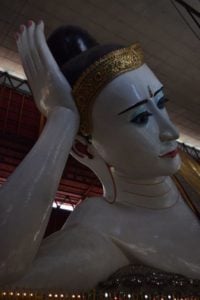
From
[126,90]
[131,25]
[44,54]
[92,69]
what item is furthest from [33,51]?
[131,25]

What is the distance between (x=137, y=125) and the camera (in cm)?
137

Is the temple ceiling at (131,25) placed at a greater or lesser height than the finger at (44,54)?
lesser

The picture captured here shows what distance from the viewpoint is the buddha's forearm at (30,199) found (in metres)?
1.02

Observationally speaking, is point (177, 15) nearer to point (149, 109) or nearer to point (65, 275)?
point (149, 109)

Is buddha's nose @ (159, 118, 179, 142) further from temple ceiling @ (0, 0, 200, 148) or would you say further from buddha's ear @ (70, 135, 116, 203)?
temple ceiling @ (0, 0, 200, 148)

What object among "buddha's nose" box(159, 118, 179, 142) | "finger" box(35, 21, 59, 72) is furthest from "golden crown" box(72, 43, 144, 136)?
"buddha's nose" box(159, 118, 179, 142)

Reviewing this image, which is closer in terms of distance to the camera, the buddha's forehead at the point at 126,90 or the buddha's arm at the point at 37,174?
the buddha's arm at the point at 37,174

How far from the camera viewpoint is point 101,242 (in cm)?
131

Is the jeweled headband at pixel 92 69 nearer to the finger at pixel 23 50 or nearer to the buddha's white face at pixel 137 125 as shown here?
the buddha's white face at pixel 137 125

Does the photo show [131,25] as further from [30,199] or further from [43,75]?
[30,199]

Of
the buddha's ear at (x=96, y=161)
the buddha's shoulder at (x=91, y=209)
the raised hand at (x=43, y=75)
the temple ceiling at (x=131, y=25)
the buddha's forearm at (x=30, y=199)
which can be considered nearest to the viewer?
the buddha's forearm at (x=30, y=199)

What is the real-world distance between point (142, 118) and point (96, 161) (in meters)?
0.33

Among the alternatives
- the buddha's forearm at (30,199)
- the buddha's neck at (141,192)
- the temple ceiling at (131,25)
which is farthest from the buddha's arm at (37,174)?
the temple ceiling at (131,25)

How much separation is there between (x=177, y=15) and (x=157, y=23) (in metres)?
0.33
